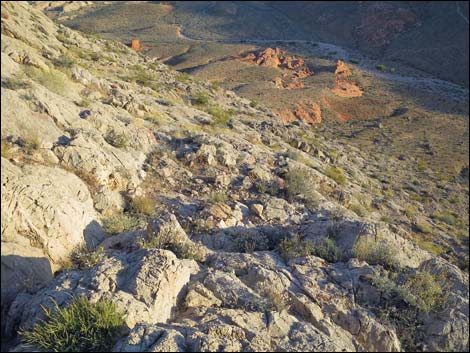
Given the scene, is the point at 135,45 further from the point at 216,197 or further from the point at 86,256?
the point at 86,256

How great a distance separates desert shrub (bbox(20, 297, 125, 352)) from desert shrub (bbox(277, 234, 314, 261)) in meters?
2.97

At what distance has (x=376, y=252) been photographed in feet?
19.9

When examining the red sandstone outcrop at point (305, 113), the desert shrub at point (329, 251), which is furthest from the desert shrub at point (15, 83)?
the red sandstone outcrop at point (305, 113)

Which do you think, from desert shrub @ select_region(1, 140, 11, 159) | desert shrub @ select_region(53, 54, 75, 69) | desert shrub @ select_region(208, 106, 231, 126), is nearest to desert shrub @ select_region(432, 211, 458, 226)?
desert shrub @ select_region(208, 106, 231, 126)

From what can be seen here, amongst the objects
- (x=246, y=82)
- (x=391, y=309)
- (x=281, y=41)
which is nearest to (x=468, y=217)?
(x=391, y=309)

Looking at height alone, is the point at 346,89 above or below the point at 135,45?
below

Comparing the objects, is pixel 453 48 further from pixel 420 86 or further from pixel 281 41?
pixel 281 41

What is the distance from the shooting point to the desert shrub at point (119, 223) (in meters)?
6.32

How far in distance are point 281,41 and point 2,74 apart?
224ft

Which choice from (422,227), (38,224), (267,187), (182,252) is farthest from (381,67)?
(38,224)

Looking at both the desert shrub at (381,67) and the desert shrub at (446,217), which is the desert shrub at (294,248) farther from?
the desert shrub at (381,67)

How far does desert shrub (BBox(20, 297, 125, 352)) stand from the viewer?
12.6ft

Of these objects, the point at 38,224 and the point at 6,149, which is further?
the point at 6,149

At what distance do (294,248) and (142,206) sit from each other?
3.05m
